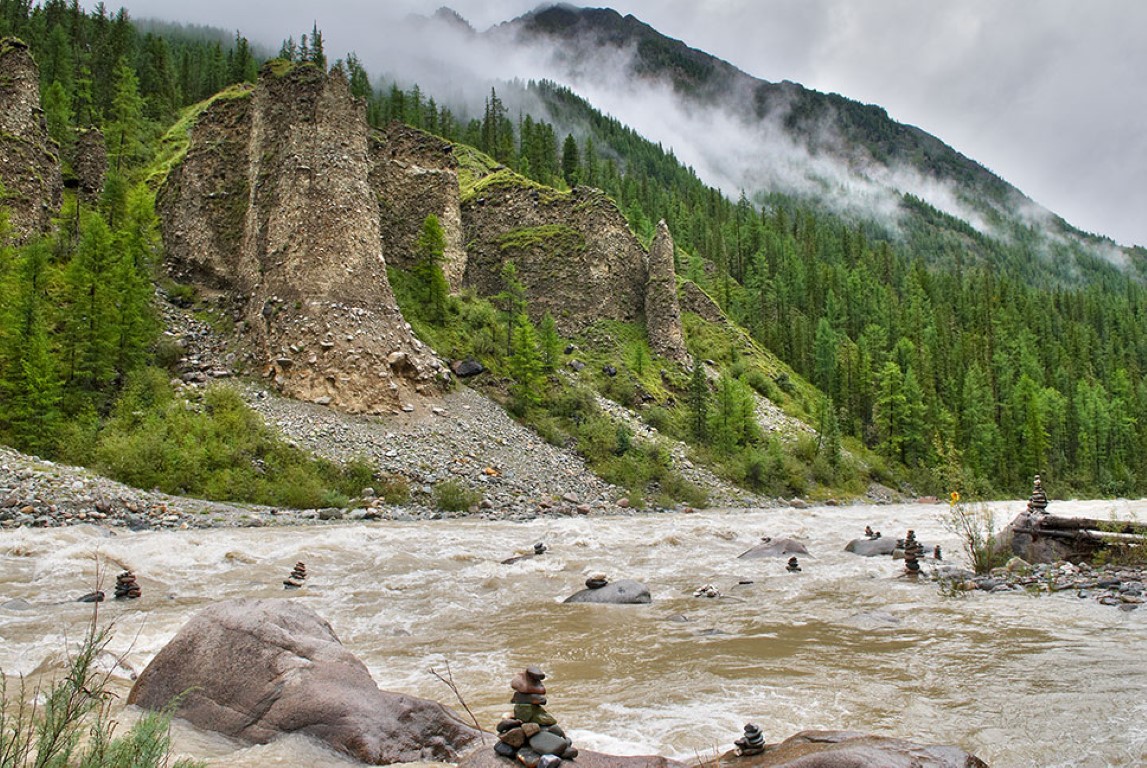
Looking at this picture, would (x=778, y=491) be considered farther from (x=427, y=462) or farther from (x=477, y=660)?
(x=477, y=660)

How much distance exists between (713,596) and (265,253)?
32437 mm

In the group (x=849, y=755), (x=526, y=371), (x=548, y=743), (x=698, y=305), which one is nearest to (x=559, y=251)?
(x=698, y=305)

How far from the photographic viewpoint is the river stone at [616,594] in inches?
476

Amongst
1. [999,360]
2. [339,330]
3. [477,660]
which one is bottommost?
[477,660]

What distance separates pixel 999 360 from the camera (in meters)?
91.7

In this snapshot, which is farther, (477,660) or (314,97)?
(314,97)

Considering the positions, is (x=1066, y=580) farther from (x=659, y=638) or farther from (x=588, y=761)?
(x=588, y=761)

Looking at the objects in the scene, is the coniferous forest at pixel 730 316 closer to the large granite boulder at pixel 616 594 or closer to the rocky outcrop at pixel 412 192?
the large granite boulder at pixel 616 594

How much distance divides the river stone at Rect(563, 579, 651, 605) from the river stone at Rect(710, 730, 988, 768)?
7432mm

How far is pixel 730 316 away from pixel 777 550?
69.2m

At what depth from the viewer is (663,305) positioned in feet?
178

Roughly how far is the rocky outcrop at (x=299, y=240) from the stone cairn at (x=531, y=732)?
28709mm

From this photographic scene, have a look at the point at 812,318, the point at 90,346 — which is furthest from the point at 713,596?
the point at 812,318

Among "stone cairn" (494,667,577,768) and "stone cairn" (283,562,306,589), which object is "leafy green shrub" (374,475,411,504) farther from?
"stone cairn" (494,667,577,768)
